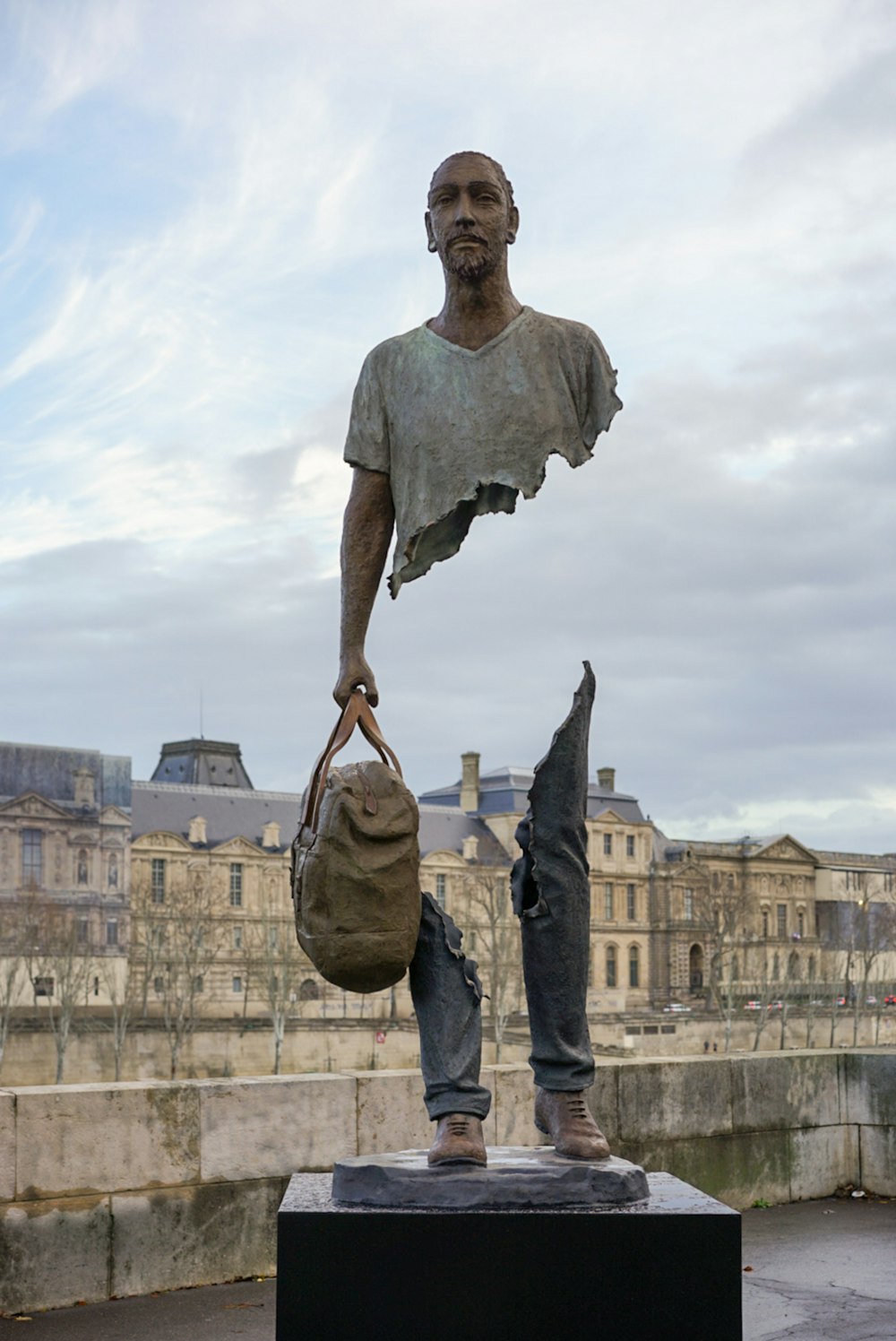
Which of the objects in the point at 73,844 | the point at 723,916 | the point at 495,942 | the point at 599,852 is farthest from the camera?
the point at 723,916

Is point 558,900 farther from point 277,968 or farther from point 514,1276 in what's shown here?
point 277,968

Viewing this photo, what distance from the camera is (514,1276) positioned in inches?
148

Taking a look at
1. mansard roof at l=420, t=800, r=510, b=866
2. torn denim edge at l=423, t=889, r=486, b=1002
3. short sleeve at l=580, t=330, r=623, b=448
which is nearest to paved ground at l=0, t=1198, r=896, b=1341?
torn denim edge at l=423, t=889, r=486, b=1002

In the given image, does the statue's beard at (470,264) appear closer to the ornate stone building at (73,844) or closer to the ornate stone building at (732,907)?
the ornate stone building at (73,844)

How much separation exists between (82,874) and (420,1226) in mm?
66204

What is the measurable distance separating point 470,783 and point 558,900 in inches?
3161

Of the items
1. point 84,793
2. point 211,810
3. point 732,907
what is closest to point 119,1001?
point 84,793

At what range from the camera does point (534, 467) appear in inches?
169

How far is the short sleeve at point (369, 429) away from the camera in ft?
14.6

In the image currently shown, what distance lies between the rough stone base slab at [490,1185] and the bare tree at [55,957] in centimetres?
4549

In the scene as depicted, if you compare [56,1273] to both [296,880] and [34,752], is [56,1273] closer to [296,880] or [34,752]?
[296,880]

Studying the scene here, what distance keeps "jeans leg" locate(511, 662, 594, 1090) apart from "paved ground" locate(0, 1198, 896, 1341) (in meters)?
1.15

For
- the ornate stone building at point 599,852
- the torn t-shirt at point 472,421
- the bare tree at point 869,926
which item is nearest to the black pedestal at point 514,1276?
the torn t-shirt at point 472,421

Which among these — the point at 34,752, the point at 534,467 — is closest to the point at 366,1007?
the point at 34,752
